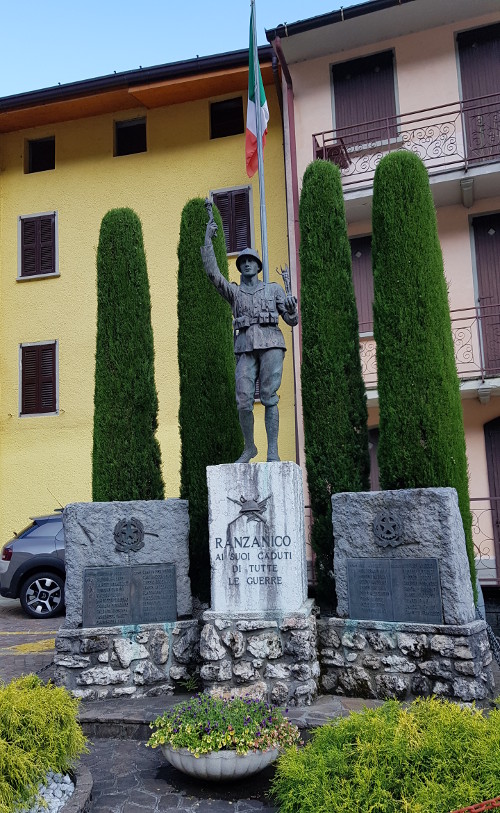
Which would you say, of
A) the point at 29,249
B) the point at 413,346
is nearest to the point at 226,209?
the point at 29,249

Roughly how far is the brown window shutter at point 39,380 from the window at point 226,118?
18.3 feet

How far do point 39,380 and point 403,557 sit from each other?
10630 millimetres

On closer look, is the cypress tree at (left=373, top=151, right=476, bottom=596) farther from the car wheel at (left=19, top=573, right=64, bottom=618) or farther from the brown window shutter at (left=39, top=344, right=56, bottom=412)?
the brown window shutter at (left=39, top=344, right=56, bottom=412)

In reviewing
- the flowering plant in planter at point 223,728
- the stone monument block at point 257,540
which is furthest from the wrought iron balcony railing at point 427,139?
the flowering plant in planter at point 223,728

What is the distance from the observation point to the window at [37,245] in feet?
50.1

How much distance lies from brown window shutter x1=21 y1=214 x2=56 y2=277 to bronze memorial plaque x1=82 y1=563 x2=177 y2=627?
9927mm

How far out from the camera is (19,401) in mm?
15023

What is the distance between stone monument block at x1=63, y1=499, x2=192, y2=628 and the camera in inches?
264

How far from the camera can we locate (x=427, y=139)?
41.8 feet

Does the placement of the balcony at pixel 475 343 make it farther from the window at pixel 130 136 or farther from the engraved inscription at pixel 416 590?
the window at pixel 130 136

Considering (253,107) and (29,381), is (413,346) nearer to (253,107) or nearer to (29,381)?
(253,107)

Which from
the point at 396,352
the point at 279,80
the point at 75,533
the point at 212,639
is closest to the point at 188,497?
the point at 75,533

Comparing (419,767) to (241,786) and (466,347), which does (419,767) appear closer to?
(241,786)

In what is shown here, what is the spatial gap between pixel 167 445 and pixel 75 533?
7116 mm
